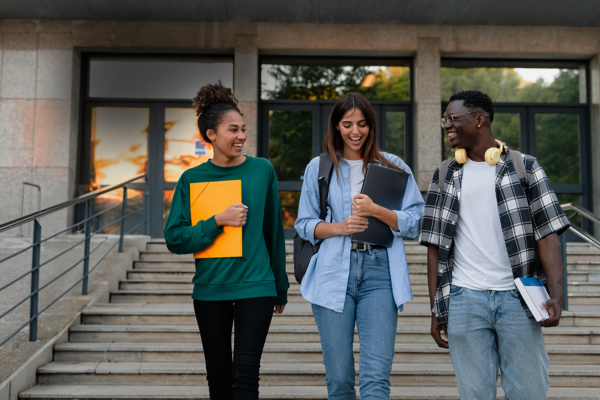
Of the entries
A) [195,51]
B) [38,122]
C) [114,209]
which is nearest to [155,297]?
[114,209]

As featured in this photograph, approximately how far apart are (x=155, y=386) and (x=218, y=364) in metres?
1.95

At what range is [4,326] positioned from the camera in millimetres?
4273

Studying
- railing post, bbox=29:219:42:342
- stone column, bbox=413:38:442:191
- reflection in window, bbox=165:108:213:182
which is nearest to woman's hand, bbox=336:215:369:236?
railing post, bbox=29:219:42:342

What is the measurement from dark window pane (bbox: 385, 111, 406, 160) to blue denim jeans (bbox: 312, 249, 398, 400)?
7458 mm

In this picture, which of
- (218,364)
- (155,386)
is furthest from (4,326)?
(218,364)

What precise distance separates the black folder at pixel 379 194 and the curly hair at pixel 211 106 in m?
0.76

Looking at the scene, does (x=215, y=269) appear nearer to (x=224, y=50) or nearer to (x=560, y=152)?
(x=224, y=50)

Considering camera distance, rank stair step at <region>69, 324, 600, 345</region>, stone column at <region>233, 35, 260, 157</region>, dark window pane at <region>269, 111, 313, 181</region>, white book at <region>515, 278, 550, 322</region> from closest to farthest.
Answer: white book at <region>515, 278, 550, 322</region> → stair step at <region>69, 324, 600, 345</region> → stone column at <region>233, 35, 260, 157</region> → dark window pane at <region>269, 111, 313, 181</region>

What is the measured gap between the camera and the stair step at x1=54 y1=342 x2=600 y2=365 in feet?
14.5

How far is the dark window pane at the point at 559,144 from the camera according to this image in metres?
9.70

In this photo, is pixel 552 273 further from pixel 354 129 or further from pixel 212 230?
pixel 212 230

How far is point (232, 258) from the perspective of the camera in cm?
246

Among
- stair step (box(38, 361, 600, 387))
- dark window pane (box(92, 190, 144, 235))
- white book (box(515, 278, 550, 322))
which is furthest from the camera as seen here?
dark window pane (box(92, 190, 144, 235))

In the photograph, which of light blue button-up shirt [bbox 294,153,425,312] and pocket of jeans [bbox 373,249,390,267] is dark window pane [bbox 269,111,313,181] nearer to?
light blue button-up shirt [bbox 294,153,425,312]
